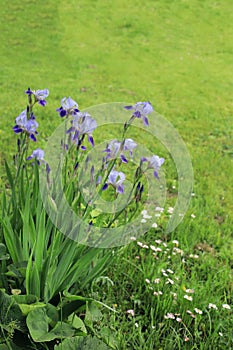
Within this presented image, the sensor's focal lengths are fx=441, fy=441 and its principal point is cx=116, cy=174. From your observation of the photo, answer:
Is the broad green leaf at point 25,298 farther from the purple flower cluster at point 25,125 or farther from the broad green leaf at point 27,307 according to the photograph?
the purple flower cluster at point 25,125

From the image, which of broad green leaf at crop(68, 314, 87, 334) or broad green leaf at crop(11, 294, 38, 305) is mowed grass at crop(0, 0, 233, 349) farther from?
broad green leaf at crop(11, 294, 38, 305)

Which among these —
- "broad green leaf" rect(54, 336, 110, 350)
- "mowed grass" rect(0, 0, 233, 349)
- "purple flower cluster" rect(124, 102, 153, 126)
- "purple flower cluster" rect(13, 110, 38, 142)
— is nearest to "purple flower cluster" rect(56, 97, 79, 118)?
"purple flower cluster" rect(13, 110, 38, 142)

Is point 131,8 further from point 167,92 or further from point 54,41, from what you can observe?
point 167,92

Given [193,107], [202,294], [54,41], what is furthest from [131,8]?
[202,294]

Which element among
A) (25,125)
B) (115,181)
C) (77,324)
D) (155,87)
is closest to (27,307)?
(77,324)

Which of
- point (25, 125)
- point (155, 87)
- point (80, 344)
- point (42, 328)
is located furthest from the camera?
point (155, 87)

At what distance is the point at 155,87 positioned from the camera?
6551 millimetres

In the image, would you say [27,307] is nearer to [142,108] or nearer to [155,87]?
[142,108]

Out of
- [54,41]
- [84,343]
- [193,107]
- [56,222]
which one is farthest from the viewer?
[54,41]

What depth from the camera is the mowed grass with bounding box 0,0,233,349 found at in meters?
2.36

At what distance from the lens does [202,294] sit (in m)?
2.43

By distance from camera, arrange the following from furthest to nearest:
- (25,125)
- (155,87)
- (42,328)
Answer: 1. (155,87)
2. (25,125)
3. (42,328)

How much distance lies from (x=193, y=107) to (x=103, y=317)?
14.0 ft

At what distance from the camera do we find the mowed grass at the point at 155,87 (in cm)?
236
